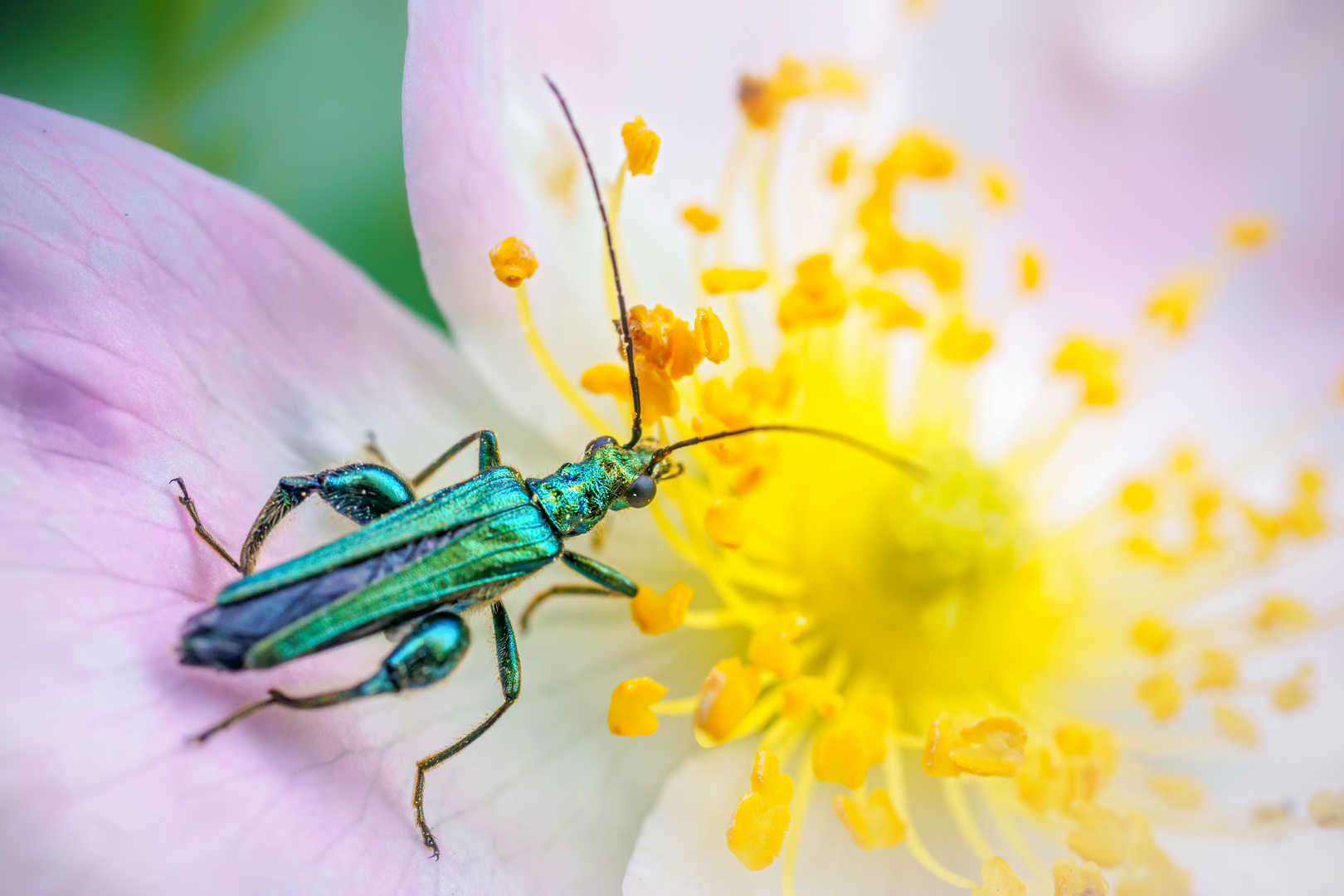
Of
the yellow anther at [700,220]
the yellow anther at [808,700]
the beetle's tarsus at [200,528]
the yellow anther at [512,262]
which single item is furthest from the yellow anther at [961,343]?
the beetle's tarsus at [200,528]

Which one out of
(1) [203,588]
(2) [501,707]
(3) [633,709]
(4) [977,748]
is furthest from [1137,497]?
(1) [203,588]

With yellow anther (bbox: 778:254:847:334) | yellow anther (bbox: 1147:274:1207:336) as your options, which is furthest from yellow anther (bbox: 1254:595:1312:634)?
yellow anther (bbox: 778:254:847:334)

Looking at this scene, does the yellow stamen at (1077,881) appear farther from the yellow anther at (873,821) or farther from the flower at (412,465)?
the yellow anther at (873,821)

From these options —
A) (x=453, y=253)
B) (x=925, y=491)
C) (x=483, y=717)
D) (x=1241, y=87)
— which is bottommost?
(x=483, y=717)

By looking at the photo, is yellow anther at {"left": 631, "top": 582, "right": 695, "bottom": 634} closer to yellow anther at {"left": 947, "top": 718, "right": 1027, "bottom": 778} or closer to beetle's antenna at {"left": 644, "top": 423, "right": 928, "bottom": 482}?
beetle's antenna at {"left": 644, "top": 423, "right": 928, "bottom": 482}

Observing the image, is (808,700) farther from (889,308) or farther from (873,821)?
(889,308)

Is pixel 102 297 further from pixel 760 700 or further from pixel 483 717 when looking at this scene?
pixel 760 700

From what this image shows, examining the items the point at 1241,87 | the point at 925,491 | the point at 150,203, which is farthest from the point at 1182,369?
the point at 150,203
